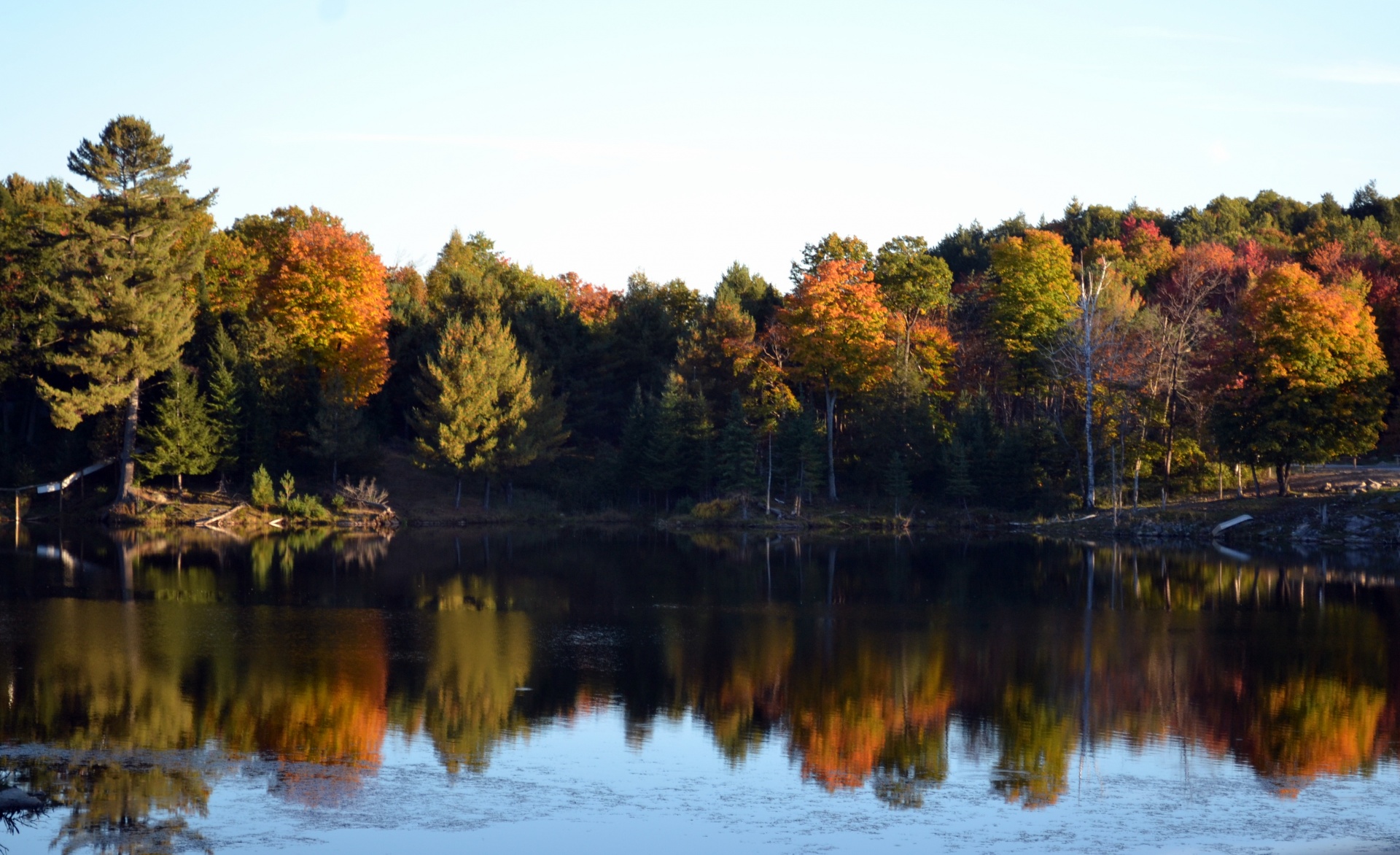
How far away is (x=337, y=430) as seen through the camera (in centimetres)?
5344

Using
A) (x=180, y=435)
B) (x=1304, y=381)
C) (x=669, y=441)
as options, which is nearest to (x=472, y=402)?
(x=669, y=441)

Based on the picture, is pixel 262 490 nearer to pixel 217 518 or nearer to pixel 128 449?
pixel 217 518

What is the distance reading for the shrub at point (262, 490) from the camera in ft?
169

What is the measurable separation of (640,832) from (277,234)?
54.1 metres

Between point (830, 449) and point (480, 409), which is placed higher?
point (480, 409)

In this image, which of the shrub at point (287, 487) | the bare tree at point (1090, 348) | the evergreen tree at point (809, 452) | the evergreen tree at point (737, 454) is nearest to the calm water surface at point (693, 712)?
the bare tree at point (1090, 348)

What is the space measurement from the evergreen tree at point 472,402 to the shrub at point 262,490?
6101 mm

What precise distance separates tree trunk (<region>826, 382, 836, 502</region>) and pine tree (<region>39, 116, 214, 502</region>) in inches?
1063

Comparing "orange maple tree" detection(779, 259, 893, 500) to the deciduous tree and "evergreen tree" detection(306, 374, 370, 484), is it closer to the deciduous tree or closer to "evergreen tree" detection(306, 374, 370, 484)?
the deciduous tree

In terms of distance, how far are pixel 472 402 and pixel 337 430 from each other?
18.8 ft

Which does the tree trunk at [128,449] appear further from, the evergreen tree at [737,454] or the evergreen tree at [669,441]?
the evergreen tree at [737,454]

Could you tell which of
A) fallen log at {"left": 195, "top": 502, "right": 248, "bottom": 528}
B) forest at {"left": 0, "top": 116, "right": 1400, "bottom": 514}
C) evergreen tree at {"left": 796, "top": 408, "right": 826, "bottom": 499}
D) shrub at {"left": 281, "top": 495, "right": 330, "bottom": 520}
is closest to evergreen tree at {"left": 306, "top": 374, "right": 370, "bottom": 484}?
forest at {"left": 0, "top": 116, "right": 1400, "bottom": 514}

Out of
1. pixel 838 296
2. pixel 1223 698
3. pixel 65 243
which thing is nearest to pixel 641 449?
pixel 838 296

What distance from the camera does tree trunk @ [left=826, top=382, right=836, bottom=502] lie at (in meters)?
56.0
